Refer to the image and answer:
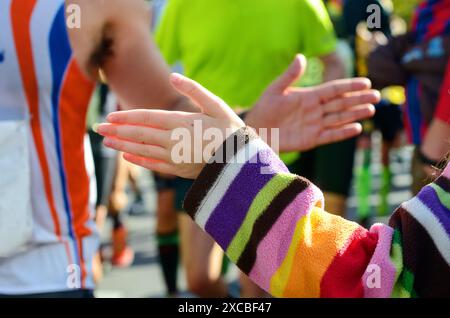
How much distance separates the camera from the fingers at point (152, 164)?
1.41 m

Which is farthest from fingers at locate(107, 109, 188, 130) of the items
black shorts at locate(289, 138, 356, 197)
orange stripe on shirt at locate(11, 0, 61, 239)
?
black shorts at locate(289, 138, 356, 197)

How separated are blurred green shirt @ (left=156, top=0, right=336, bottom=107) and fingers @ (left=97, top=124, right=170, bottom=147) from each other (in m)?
1.77

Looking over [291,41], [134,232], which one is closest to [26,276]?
[291,41]

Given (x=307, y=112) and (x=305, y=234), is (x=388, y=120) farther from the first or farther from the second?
(x=305, y=234)

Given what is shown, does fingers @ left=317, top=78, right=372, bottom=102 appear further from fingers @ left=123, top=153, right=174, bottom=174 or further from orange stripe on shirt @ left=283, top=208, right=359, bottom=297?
orange stripe on shirt @ left=283, top=208, right=359, bottom=297

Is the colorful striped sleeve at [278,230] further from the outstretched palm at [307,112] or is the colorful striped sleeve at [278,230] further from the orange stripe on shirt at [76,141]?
the outstretched palm at [307,112]

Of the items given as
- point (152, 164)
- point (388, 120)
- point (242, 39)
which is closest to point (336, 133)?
point (152, 164)

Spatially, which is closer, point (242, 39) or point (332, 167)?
point (242, 39)

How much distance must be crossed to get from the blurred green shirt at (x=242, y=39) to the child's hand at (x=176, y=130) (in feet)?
5.82

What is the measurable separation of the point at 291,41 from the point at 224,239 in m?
2.01

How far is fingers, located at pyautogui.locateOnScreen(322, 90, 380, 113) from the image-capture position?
7.11 ft

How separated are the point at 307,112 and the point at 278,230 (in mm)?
902

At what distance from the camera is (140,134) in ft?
4.49
